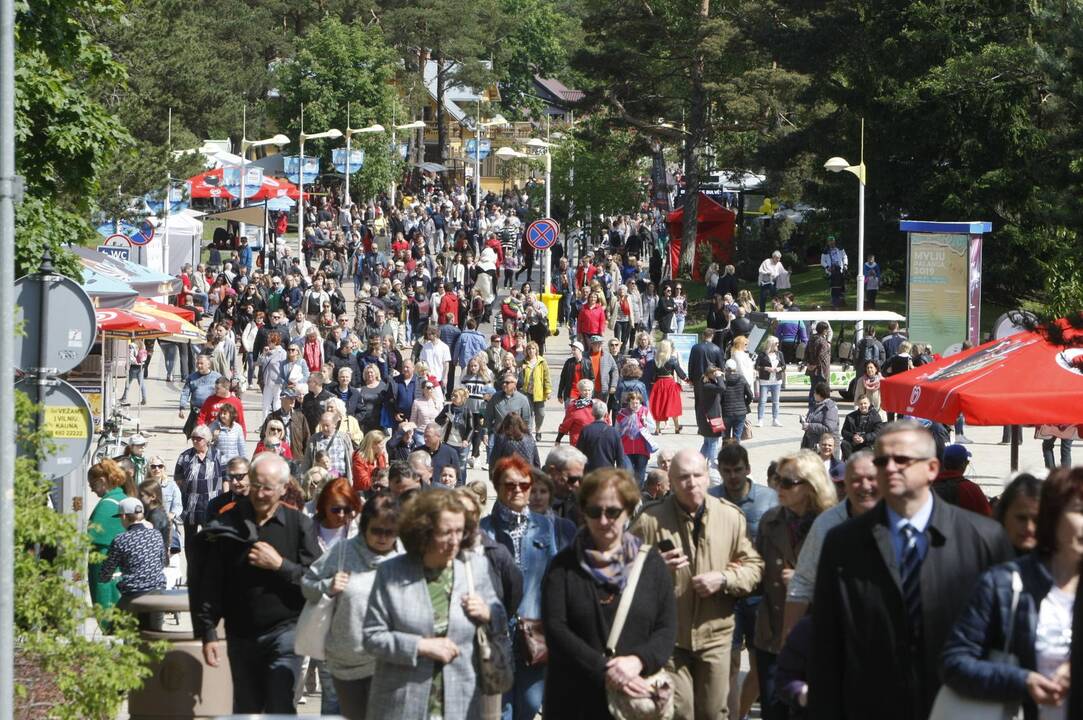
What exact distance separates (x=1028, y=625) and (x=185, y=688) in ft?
15.7

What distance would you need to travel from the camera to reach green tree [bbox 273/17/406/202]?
252 ft

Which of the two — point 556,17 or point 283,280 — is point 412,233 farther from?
point 556,17

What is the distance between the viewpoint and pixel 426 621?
23.6 ft

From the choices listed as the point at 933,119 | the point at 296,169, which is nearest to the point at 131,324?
the point at 933,119

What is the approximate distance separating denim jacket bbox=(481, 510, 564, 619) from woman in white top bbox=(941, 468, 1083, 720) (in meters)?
3.55

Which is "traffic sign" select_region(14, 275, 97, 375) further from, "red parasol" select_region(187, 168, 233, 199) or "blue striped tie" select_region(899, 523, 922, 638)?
"red parasol" select_region(187, 168, 233, 199)

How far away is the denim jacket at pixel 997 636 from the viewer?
214 inches

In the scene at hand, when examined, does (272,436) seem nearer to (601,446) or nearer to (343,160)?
(601,446)

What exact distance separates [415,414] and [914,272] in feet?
48.9

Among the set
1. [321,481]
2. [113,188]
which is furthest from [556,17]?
[321,481]

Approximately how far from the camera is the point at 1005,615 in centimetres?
547

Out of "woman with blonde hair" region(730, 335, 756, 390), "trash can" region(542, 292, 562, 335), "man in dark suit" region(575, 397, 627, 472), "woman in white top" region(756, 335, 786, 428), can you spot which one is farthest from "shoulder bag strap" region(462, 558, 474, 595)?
"trash can" region(542, 292, 562, 335)

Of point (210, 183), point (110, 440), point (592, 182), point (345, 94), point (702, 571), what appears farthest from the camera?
point (345, 94)

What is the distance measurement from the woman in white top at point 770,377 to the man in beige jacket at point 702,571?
1961cm
